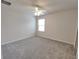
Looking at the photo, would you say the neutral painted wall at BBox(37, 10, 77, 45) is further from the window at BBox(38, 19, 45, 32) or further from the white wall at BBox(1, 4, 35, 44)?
the white wall at BBox(1, 4, 35, 44)

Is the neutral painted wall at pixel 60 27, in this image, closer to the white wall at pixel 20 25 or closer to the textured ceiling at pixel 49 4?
the textured ceiling at pixel 49 4

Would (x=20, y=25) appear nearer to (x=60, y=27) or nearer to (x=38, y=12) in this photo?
(x=38, y=12)

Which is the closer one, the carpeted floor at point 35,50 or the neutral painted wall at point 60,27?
the neutral painted wall at point 60,27

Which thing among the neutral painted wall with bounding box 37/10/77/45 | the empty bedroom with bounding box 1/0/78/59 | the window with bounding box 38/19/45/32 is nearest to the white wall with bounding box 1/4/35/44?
the empty bedroom with bounding box 1/0/78/59

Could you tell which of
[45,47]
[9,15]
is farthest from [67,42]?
[9,15]

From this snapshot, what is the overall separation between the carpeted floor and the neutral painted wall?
14 cm

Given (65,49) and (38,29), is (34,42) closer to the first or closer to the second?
(38,29)

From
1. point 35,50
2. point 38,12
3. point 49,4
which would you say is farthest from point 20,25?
point 49,4

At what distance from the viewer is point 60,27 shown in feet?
5.69

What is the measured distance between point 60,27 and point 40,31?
397 mm

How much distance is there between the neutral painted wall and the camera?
166 centimetres

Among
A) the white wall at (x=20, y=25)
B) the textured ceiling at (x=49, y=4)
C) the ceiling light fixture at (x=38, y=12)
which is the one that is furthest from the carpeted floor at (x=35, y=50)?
the textured ceiling at (x=49, y=4)

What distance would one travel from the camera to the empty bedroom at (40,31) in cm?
166

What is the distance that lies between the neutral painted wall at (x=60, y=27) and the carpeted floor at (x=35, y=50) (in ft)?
0.47
